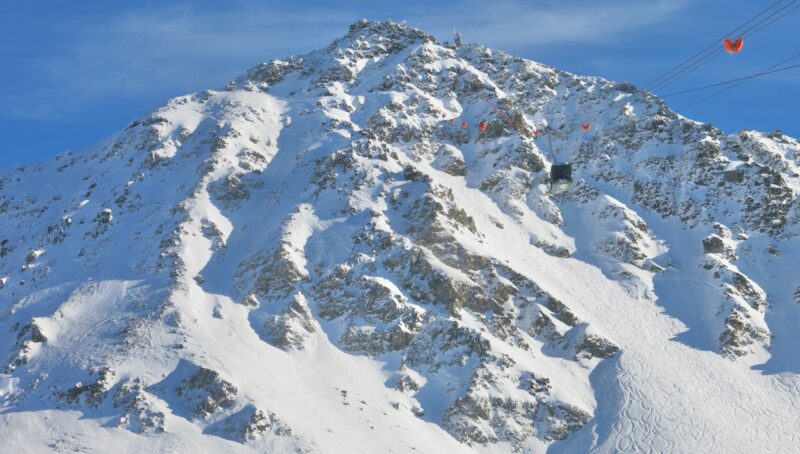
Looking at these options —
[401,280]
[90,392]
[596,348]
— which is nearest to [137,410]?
[90,392]

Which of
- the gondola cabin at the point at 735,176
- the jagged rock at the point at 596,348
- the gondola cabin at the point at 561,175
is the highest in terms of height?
the gondola cabin at the point at 735,176

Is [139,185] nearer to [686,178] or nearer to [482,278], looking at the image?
[482,278]

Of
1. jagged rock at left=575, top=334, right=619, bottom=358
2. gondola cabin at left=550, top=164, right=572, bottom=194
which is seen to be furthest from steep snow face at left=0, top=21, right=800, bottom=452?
gondola cabin at left=550, top=164, right=572, bottom=194

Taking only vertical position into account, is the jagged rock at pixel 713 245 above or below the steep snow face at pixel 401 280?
above

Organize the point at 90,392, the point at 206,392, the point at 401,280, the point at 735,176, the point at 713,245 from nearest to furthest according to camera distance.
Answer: the point at 90,392, the point at 206,392, the point at 401,280, the point at 713,245, the point at 735,176

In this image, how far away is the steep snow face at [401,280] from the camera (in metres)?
74.9

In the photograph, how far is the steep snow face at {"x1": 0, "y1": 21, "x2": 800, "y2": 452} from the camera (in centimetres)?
7488

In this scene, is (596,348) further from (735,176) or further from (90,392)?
(90,392)

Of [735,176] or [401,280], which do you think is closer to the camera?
[401,280]

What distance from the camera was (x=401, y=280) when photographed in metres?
89.4

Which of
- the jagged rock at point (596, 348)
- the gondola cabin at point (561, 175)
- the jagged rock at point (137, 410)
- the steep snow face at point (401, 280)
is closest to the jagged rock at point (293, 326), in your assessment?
the steep snow face at point (401, 280)

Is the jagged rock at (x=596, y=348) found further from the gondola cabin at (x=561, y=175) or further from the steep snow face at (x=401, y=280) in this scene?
the gondola cabin at (x=561, y=175)

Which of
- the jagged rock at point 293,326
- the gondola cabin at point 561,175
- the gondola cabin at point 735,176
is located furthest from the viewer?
the gondola cabin at point 735,176

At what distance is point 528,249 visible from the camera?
335 feet
